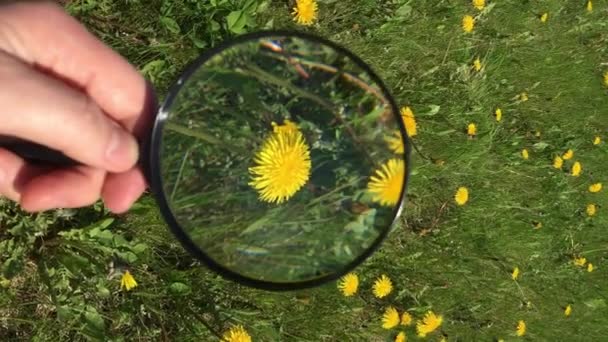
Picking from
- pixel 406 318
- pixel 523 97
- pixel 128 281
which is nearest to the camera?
pixel 128 281

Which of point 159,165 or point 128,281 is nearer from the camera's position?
point 159,165

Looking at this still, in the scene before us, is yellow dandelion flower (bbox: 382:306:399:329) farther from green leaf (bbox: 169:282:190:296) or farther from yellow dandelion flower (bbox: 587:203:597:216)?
yellow dandelion flower (bbox: 587:203:597:216)

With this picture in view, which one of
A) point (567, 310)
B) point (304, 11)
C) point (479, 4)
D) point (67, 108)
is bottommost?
point (567, 310)

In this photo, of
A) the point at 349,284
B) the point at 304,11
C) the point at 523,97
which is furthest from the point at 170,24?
the point at 523,97

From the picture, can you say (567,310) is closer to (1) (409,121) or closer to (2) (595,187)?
(2) (595,187)

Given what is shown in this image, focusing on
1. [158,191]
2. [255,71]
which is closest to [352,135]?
[255,71]

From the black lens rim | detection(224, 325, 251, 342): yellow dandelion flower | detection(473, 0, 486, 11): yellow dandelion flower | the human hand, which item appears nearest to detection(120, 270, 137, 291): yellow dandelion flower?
detection(224, 325, 251, 342): yellow dandelion flower
